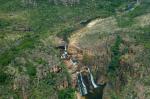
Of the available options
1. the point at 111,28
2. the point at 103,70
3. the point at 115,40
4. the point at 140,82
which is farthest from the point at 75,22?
the point at 140,82

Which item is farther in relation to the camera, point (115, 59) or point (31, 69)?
point (115, 59)

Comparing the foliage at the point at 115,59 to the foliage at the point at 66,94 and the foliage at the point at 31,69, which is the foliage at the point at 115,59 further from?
the foliage at the point at 31,69

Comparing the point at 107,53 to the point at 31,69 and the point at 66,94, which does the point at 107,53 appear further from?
the point at 31,69

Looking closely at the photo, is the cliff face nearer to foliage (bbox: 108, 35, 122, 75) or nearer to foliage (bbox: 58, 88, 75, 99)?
foliage (bbox: 108, 35, 122, 75)

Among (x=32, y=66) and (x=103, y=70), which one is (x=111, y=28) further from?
(x=32, y=66)

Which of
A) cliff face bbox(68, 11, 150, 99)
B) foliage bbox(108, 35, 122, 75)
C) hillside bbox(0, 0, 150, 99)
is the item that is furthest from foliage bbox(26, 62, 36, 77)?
foliage bbox(108, 35, 122, 75)

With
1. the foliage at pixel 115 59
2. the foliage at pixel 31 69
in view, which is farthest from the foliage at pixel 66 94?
the foliage at pixel 115 59

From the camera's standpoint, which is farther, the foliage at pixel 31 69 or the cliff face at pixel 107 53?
the cliff face at pixel 107 53

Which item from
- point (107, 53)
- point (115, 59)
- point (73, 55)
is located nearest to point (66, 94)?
point (73, 55)
